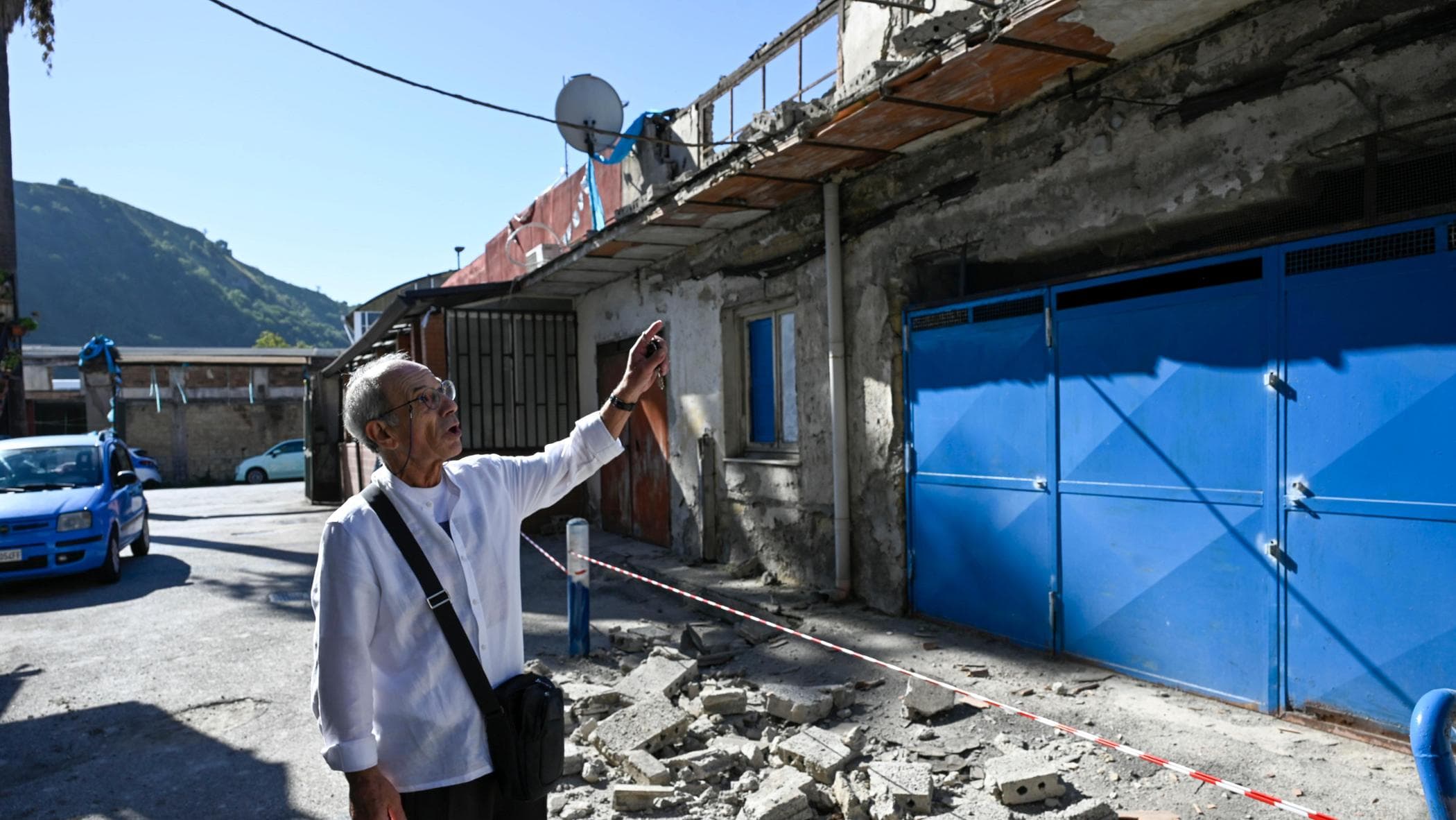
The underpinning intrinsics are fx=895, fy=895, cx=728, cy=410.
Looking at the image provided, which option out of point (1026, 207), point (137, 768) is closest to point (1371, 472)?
point (1026, 207)

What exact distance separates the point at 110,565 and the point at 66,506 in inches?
30.6

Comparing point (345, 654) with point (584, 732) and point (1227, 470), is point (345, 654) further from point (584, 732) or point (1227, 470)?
point (1227, 470)

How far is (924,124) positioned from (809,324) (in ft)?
7.33

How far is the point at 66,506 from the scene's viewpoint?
9.30m

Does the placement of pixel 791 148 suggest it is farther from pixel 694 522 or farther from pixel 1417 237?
pixel 694 522

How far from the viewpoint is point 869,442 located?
7105 mm

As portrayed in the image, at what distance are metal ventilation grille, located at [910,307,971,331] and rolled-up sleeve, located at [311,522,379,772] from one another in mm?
5019

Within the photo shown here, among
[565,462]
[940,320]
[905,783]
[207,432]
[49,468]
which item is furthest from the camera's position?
[207,432]

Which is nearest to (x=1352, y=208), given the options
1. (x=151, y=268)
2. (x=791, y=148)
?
(x=791, y=148)

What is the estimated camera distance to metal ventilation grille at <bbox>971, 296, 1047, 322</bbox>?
5.75 meters

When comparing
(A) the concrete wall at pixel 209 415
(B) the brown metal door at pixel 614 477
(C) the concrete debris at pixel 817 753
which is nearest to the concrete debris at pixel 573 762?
(C) the concrete debris at pixel 817 753

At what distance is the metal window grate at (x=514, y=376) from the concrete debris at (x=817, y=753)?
8812mm

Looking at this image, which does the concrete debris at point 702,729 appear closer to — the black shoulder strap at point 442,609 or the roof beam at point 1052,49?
the black shoulder strap at point 442,609

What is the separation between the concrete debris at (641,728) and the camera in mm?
4395
